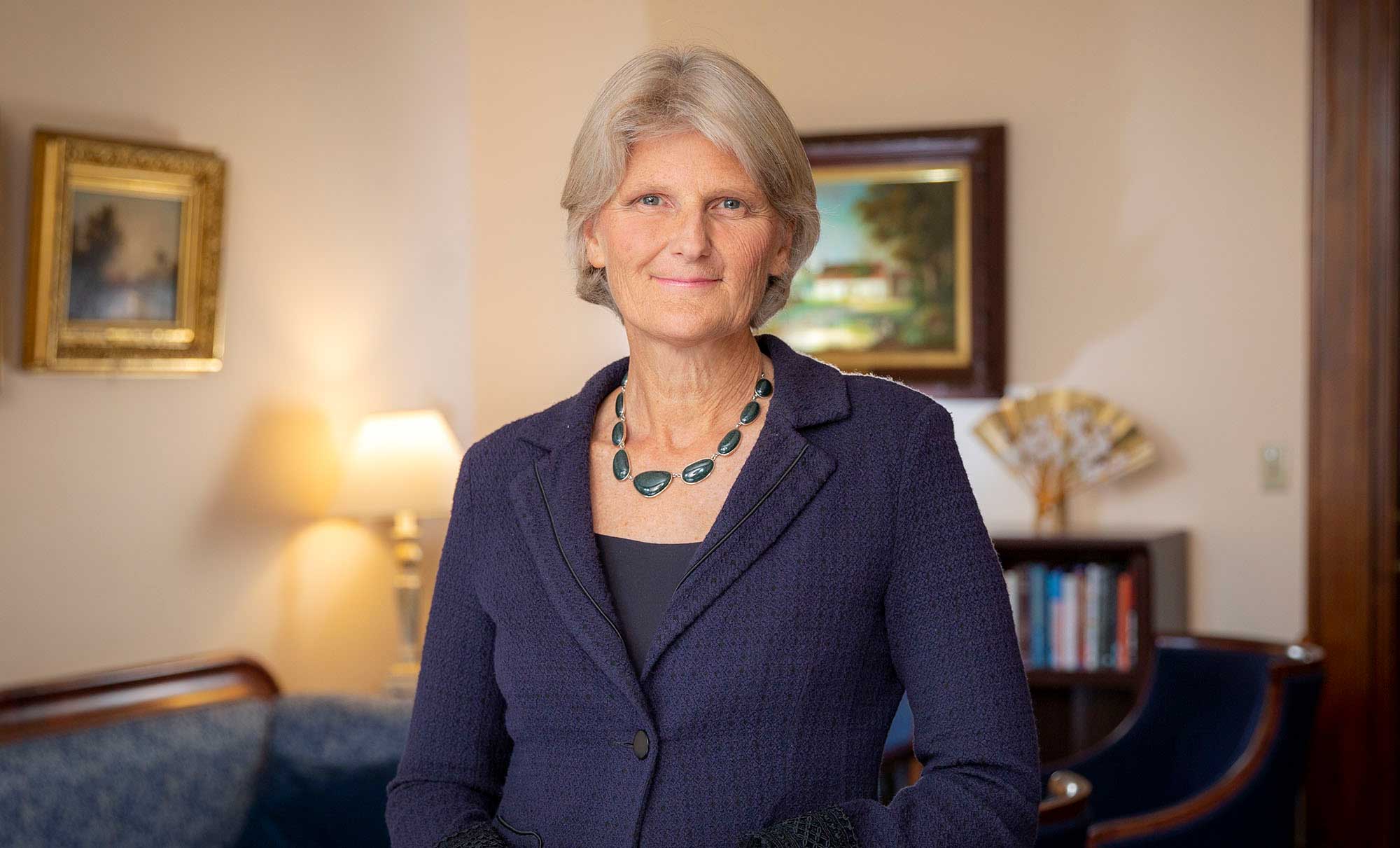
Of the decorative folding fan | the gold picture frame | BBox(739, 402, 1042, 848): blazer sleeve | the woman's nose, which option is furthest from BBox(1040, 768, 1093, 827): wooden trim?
the gold picture frame

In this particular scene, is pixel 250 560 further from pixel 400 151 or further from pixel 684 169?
pixel 684 169

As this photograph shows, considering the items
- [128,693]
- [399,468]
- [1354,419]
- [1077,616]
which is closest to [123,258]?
[399,468]

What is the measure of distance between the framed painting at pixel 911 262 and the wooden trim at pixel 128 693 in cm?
187

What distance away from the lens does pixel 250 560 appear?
12.2 ft

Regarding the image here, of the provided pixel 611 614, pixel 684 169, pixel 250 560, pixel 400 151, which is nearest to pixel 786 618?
pixel 611 614

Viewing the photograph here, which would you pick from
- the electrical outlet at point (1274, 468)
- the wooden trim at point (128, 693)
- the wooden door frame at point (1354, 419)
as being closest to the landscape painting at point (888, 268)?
the electrical outlet at point (1274, 468)

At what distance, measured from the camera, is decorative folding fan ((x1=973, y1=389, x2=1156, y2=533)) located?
4289 millimetres

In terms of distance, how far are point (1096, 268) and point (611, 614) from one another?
343 centimetres

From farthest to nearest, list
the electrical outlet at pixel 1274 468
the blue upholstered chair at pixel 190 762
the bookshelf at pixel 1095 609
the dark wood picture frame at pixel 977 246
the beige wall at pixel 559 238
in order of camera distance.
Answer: the dark wood picture frame at pixel 977 246 < the electrical outlet at pixel 1274 468 < the bookshelf at pixel 1095 609 < the beige wall at pixel 559 238 < the blue upholstered chair at pixel 190 762

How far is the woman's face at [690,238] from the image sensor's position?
1382 mm

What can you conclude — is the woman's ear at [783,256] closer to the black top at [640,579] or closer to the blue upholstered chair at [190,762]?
the black top at [640,579]

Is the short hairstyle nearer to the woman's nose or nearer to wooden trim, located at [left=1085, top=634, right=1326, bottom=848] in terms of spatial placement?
the woman's nose

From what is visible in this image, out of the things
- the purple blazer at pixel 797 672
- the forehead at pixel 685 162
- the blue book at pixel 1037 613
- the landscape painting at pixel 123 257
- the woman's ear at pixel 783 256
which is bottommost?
the blue book at pixel 1037 613

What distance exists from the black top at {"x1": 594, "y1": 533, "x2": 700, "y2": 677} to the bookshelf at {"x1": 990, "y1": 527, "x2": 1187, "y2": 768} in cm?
272
